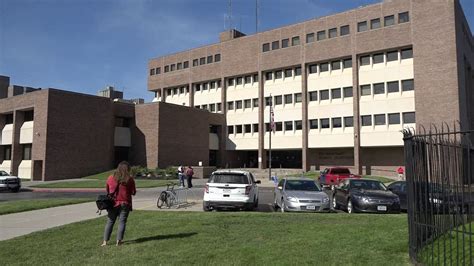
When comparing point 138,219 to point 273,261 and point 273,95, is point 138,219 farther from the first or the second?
point 273,95

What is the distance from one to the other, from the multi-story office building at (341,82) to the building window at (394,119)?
0.36 feet

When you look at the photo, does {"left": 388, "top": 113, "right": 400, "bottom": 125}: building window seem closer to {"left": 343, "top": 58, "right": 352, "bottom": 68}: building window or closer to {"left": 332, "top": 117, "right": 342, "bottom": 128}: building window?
{"left": 332, "top": 117, "right": 342, "bottom": 128}: building window

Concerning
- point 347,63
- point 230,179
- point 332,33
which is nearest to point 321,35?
point 332,33

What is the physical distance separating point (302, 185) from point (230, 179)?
2958mm

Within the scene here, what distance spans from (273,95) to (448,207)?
51991 millimetres

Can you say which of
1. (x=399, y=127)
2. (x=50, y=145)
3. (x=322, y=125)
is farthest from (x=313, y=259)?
(x=322, y=125)

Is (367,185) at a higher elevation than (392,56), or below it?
below

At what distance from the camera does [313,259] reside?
720 cm

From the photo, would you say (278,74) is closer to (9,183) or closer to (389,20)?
(389,20)

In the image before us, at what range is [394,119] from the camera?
47.1 m

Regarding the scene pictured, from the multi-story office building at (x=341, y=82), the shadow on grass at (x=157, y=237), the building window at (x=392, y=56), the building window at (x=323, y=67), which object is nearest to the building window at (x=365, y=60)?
the multi-story office building at (x=341, y=82)

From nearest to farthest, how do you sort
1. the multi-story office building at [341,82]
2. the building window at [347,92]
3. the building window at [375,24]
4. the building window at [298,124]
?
1. the multi-story office building at [341,82]
2. the building window at [375,24]
3. the building window at [347,92]
4. the building window at [298,124]

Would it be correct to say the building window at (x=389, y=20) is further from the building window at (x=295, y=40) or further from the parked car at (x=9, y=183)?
the parked car at (x=9, y=183)

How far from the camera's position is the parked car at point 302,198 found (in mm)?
15312
